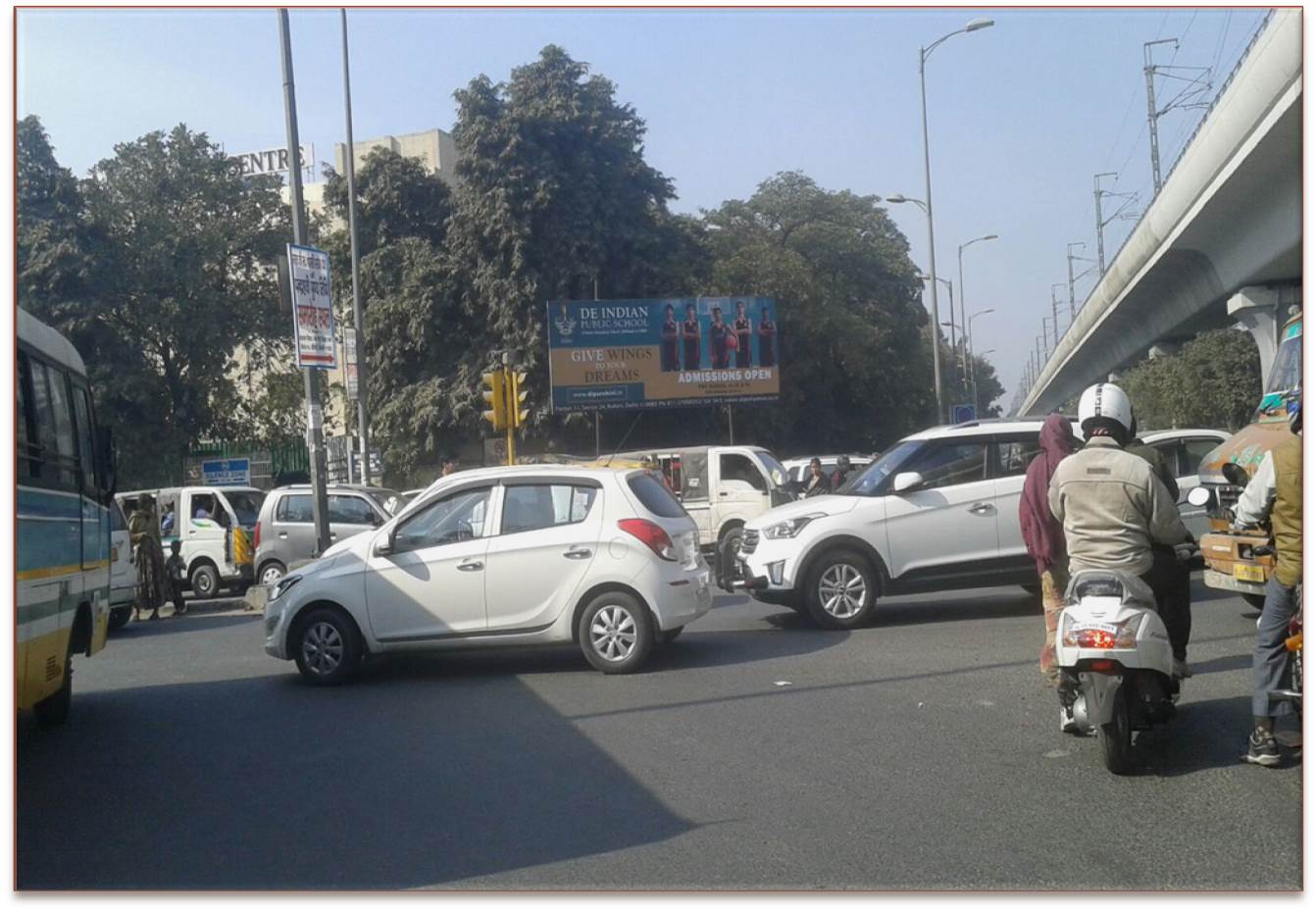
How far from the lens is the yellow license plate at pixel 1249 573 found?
9.16 meters

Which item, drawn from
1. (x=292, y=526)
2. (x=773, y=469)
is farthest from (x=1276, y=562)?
(x=292, y=526)

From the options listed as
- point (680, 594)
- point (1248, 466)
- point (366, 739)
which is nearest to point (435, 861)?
point (366, 739)

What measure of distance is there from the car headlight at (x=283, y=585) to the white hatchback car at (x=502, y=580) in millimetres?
15

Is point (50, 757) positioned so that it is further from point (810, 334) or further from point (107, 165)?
point (810, 334)

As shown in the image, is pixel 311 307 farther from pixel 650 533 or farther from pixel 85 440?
pixel 650 533

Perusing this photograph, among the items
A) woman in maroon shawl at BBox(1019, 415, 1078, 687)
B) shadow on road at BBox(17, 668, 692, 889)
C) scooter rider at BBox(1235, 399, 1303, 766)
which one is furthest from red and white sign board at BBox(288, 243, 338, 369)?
scooter rider at BBox(1235, 399, 1303, 766)

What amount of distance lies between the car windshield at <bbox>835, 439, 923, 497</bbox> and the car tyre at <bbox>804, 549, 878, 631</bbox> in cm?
Answer: 72

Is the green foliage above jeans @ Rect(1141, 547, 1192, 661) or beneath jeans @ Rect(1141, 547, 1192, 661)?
above

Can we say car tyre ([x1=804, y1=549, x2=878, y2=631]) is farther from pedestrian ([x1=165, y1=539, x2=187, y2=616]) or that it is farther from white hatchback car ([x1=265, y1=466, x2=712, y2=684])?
pedestrian ([x1=165, y1=539, x2=187, y2=616])

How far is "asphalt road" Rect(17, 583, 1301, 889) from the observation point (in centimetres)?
542

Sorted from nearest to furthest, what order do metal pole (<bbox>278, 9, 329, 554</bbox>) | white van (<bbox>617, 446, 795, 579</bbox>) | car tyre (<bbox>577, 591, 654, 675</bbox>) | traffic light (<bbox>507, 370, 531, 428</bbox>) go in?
car tyre (<bbox>577, 591, 654, 675</bbox>), metal pole (<bbox>278, 9, 329, 554</bbox>), traffic light (<bbox>507, 370, 531, 428</bbox>), white van (<bbox>617, 446, 795, 579</bbox>)

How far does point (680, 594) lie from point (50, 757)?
4.55 metres

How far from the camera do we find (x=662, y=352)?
114ft

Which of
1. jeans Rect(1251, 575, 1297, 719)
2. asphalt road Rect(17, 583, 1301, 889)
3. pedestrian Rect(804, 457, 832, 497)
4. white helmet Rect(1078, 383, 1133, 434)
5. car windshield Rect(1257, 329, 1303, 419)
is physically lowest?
asphalt road Rect(17, 583, 1301, 889)
